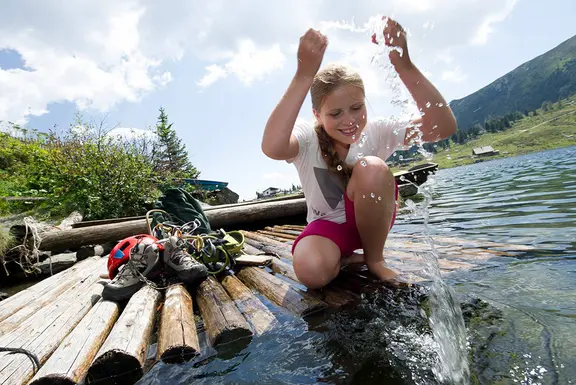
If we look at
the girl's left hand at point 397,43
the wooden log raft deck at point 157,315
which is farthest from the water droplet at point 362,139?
the wooden log raft deck at point 157,315

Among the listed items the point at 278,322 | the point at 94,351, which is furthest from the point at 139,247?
the point at 278,322

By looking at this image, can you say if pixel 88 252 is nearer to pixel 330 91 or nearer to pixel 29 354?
pixel 29 354

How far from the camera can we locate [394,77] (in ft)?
8.18

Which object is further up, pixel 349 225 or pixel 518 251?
pixel 349 225

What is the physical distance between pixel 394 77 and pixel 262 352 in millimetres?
2133

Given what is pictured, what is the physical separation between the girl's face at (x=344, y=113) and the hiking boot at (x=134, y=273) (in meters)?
1.94

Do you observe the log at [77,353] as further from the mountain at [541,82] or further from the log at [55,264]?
the mountain at [541,82]

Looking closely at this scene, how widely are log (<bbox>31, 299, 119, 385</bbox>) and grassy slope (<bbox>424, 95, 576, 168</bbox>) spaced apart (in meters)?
77.7

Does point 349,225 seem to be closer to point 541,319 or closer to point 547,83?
point 541,319

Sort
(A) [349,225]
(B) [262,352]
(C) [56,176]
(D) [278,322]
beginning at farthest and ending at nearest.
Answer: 1. (C) [56,176]
2. (A) [349,225]
3. (D) [278,322]
4. (B) [262,352]

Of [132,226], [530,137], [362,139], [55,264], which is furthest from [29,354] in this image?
[530,137]

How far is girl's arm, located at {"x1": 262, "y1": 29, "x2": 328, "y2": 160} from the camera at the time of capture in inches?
83.0

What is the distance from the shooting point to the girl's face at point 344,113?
7.70ft

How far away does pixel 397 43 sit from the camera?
93.7 inches
